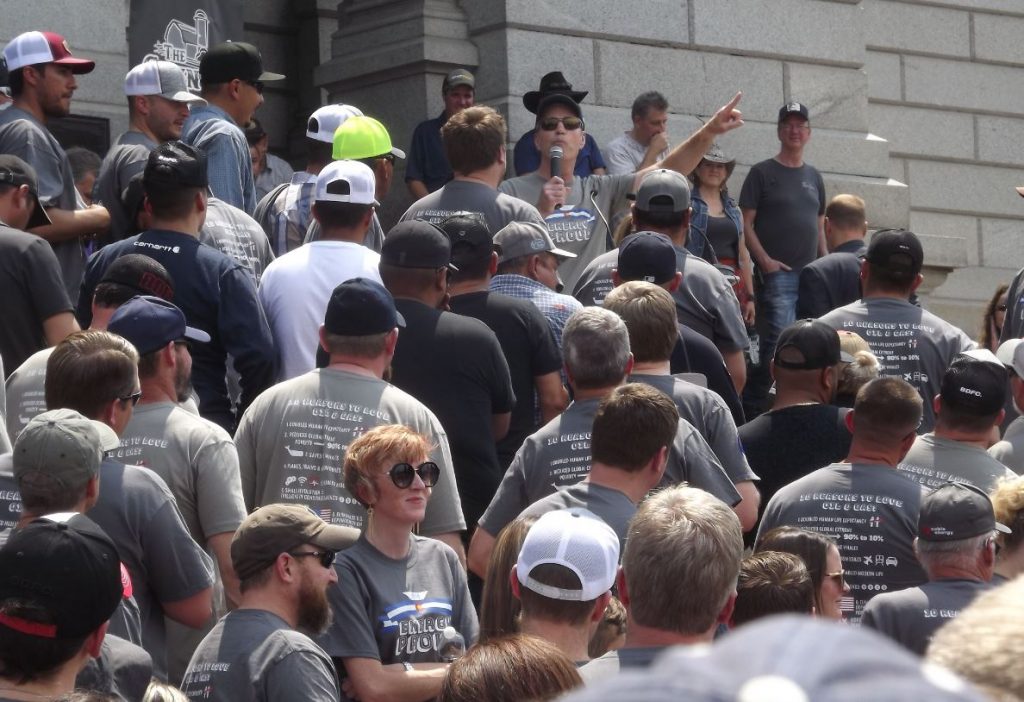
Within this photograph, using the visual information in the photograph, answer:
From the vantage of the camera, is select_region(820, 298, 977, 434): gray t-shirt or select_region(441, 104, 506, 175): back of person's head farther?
select_region(441, 104, 506, 175): back of person's head

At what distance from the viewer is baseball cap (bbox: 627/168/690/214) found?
292 inches

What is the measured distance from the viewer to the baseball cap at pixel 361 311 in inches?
215

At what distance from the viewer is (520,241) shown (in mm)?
6996

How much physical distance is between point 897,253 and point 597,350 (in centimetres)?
222

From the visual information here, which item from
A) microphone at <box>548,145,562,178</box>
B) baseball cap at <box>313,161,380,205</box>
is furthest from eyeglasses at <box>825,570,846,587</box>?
microphone at <box>548,145,562,178</box>

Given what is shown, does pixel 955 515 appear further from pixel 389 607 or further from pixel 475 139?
pixel 475 139

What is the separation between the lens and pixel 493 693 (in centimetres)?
335

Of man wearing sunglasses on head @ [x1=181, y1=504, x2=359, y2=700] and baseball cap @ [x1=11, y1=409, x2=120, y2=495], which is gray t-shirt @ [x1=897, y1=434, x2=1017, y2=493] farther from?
baseball cap @ [x1=11, y1=409, x2=120, y2=495]

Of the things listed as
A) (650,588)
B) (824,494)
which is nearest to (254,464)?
(824,494)

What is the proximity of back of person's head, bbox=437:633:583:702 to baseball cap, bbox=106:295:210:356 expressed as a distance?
2148 millimetres

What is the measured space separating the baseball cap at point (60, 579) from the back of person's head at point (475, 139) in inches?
170

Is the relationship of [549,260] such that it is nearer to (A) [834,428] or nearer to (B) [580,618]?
(A) [834,428]

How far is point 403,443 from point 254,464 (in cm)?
73

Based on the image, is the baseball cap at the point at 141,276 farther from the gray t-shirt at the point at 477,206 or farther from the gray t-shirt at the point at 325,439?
the gray t-shirt at the point at 477,206
